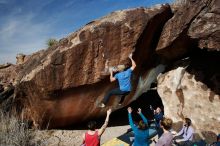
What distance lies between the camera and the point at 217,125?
30.9 feet

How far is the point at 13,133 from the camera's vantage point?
955 cm

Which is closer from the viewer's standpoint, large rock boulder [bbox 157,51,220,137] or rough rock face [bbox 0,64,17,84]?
large rock boulder [bbox 157,51,220,137]

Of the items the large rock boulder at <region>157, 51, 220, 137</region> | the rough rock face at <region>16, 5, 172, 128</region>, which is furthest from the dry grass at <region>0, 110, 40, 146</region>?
the large rock boulder at <region>157, 51, 220, 137</region>

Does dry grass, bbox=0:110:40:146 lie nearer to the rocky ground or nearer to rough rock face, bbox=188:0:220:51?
the rocky ground

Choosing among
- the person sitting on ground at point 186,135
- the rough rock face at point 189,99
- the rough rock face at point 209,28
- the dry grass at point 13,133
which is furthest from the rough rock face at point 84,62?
the person sitting on ground at point 186,135

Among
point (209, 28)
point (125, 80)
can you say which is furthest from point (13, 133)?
point (209, 28)

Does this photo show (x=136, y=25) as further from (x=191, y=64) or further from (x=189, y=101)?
(x=189, y=101)

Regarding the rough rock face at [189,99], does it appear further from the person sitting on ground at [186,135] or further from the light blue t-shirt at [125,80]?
the light blue t-shirt at [125,80]

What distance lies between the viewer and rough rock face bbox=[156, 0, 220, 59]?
331 inches

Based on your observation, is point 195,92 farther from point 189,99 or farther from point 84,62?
point 84,62

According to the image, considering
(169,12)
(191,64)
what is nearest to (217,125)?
(191,64)

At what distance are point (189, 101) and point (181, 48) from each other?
1.68m

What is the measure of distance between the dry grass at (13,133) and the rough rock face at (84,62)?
2.71ft

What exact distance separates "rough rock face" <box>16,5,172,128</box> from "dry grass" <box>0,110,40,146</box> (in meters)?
0.83
